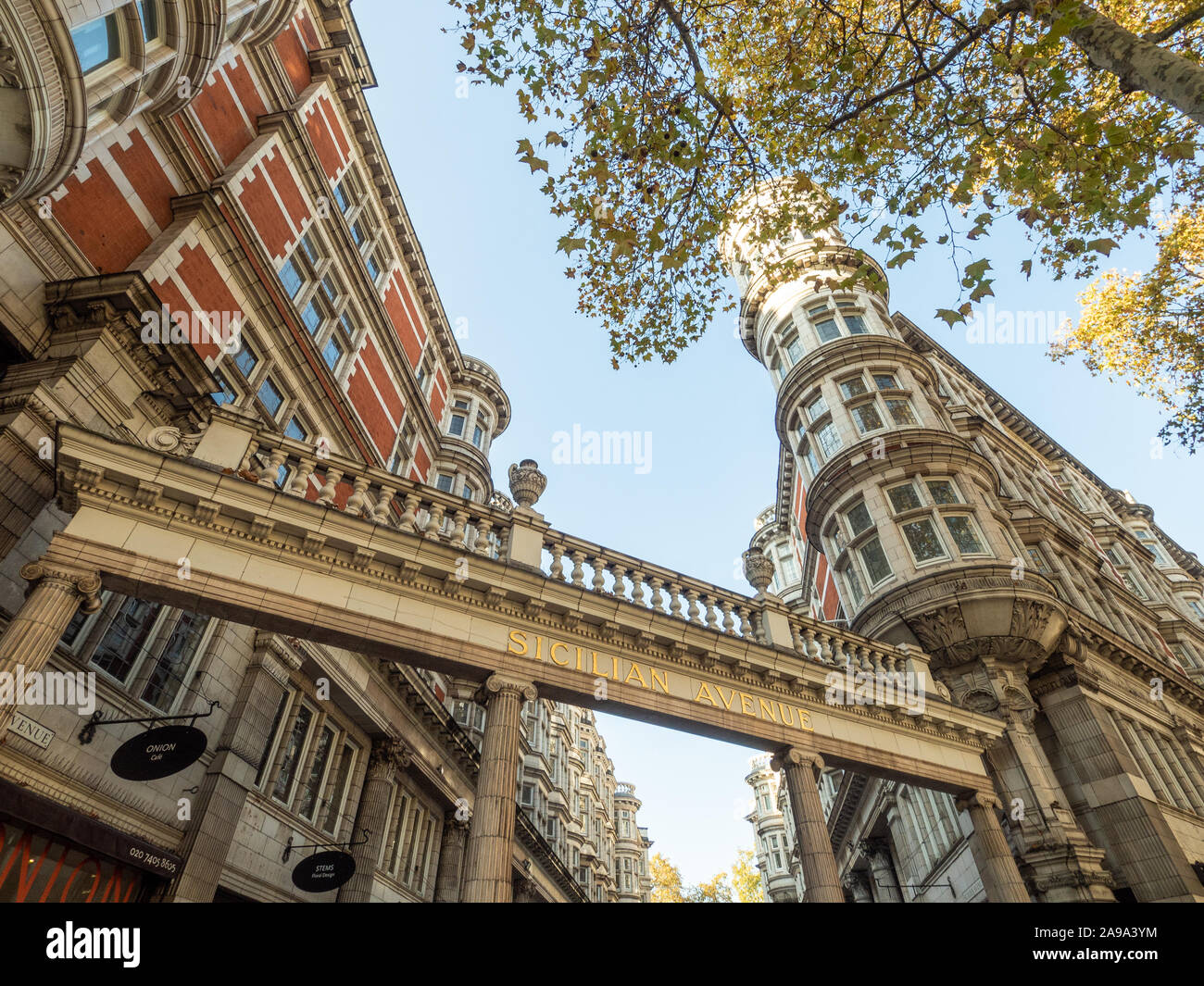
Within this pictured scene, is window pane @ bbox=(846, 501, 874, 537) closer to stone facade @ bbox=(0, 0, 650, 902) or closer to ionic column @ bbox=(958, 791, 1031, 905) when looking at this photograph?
ionic column @ bbox=(958, 791, 1031, 905)

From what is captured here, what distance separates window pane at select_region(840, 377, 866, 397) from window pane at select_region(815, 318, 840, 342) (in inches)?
100

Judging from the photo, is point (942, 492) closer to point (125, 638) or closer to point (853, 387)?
point (853, 387)

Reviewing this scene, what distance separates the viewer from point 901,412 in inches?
987

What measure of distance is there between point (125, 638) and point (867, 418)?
22.6 m

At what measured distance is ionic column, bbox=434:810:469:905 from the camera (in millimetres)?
21859

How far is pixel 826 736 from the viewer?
1268cm

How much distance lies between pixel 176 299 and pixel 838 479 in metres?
19.8

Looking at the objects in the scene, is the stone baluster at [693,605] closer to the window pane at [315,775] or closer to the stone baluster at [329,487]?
the stone baluster at [329,487]

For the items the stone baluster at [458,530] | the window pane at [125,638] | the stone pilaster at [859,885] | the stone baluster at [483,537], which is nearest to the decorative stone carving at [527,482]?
the stone baluster at [483,537]

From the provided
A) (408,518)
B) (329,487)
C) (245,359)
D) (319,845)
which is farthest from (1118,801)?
(245,359)

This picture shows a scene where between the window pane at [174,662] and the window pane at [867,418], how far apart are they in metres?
20.9

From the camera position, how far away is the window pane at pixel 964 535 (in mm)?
20828

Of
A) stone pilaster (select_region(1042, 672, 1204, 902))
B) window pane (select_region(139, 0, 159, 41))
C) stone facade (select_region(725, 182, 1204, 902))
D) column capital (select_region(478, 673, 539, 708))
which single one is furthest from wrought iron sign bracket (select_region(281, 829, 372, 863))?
stone pilaster (select_region(1042, 672, 1204, 902))
